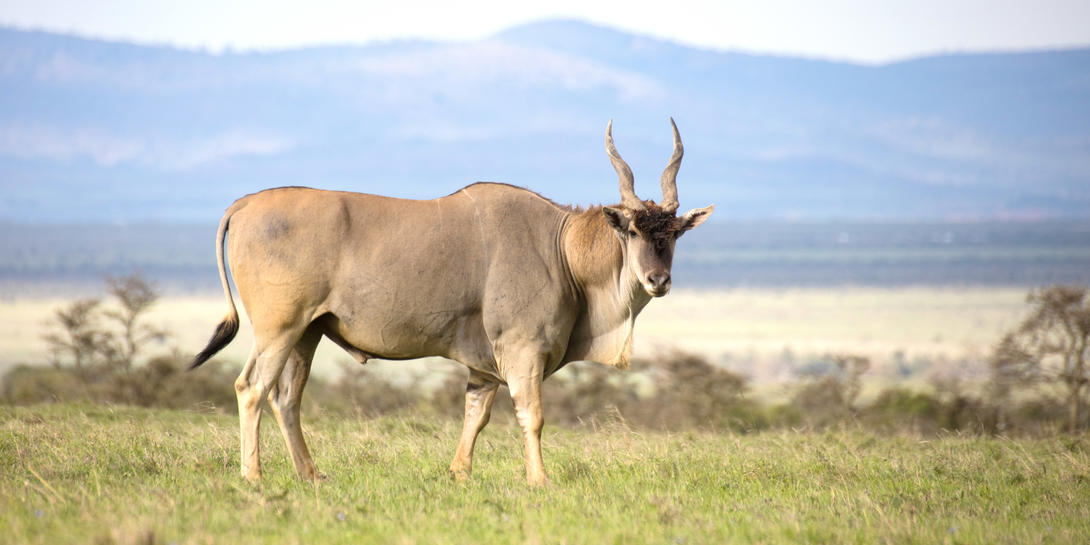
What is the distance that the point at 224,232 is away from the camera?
380 inches

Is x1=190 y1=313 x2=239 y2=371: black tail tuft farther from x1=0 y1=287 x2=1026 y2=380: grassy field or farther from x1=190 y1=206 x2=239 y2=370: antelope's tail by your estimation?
x1=0 y1=287 x2=1026 y2=380: grassy field

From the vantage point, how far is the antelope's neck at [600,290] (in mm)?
10141

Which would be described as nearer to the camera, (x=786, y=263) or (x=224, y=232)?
(x=224, y=232)

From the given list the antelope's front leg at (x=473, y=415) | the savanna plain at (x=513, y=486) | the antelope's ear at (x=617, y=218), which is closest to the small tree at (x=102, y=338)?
the savanna plain at (x=513, y=486)

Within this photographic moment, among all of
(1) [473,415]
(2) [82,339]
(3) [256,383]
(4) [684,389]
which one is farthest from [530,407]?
(2) [82,339]

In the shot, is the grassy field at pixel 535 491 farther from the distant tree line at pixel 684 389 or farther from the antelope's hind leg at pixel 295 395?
the distant tree line at pixel 684 389

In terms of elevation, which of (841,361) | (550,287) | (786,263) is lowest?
(786,263)

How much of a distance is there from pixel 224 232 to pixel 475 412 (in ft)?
8.25

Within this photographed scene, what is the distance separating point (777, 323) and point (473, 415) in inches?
2162

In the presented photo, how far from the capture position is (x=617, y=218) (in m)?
9.72

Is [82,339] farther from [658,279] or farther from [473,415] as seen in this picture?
[658,279]

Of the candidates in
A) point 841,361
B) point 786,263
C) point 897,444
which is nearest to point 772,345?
point 841,361

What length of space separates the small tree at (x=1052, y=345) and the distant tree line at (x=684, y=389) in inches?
0.9

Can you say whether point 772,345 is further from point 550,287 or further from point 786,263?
point 786,263
